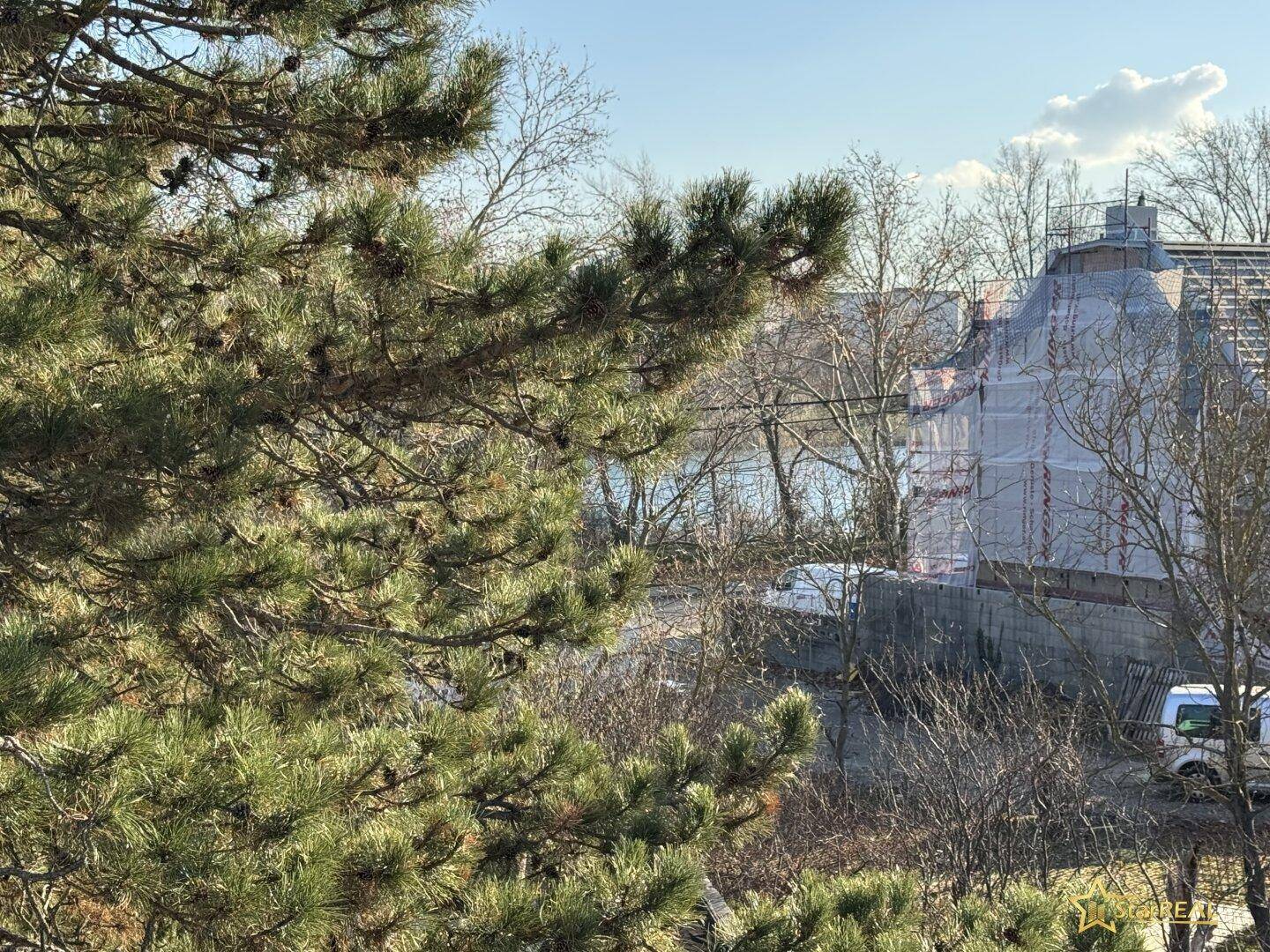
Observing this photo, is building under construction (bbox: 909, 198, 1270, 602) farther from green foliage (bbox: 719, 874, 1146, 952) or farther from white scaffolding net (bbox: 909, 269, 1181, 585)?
green foliage (bbox: 719, 874, 1146, 952)

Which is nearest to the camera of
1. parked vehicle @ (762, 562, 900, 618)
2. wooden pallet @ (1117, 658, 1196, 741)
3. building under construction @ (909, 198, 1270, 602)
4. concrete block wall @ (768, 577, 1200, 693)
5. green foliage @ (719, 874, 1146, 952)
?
green foliage @ (719, 874, 1146, 952)

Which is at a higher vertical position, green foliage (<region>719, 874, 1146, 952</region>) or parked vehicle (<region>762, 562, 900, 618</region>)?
green foliage (<region>719, 874, 1146, 952</region>)

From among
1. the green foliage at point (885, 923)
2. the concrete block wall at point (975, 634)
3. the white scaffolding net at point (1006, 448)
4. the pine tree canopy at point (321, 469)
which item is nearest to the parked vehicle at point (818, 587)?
the concrete block wall at point (975, 634)

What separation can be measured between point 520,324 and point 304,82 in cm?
131

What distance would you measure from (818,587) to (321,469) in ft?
36.1

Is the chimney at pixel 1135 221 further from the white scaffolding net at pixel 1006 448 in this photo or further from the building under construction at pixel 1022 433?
the white scaffolding net at pixel 1006 448

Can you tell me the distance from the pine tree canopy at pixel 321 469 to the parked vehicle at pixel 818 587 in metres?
9.52

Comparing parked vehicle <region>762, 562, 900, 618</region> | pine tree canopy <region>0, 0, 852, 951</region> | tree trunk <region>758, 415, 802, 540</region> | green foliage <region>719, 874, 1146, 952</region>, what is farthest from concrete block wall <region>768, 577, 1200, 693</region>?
green foliage <region>719, 874, 1146, 952</region>

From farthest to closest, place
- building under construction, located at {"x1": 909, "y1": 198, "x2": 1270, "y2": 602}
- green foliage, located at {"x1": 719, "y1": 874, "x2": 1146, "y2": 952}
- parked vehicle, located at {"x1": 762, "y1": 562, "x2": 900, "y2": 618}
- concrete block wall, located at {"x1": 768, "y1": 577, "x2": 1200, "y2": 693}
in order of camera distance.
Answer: building under construction, located at {"x1": 909, "y1": 198, "x2": 1270, "y2": 602} → concrete block wall, located at {"x1": 768, "y1": 577, "x2": 1200, "y2": 693} → parked vehicle, located at {"x1": 762, "y1": 562, "x2": 900, "y2": 618} → green foliage, located at {"x1": 719, "y1": 874, "x2": 1146, "y2": 952}

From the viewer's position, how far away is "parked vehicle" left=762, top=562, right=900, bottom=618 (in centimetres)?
Result: 1502

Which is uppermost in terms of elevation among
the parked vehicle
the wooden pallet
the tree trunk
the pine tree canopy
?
the pine tree canopy

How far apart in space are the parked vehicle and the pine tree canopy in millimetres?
9519

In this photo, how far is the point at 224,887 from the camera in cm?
266

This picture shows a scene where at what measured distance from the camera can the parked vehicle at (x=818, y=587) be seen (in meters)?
15.0
